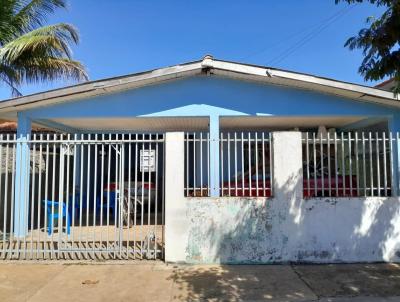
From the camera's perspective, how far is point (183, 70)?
8305mm

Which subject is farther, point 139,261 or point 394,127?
point 394,127

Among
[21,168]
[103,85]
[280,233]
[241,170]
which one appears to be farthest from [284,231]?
[21,168]

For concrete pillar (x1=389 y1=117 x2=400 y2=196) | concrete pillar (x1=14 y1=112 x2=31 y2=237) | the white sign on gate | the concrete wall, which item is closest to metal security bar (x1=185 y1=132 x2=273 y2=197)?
the concrete wall

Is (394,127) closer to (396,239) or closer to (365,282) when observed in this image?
(396,239)

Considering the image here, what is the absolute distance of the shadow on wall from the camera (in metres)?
6.74

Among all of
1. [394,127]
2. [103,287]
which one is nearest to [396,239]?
[394,127]

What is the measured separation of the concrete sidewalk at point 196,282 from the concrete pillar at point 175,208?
0.30 m

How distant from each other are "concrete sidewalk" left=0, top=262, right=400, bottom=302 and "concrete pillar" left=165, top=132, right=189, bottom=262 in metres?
0.30

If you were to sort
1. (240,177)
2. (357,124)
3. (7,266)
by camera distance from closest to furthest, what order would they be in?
(7,266), (240,177), (357,124)

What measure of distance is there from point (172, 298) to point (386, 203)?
4118 mm

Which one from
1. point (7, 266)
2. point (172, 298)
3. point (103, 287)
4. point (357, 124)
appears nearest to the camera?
point (172, 298)

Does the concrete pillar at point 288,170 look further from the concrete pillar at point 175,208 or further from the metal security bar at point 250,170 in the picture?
the concrete pillar at point 175,208

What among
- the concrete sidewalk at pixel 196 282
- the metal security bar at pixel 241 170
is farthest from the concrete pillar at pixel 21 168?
the metal security bar at pixel 241 170

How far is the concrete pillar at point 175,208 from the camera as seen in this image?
6.73 metres
